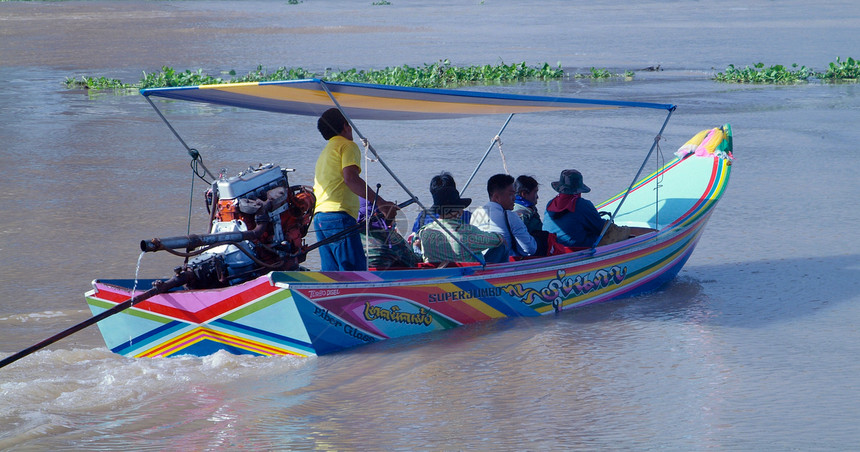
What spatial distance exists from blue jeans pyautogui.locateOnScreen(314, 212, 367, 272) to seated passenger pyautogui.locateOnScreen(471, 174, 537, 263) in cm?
95

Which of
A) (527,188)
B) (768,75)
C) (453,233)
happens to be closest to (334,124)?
(453,233)

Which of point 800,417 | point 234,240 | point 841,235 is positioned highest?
point 234,240

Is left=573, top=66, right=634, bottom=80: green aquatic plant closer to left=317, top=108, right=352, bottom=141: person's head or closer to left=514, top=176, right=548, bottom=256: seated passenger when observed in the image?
left=514, top=176, right=548, bottom=256: seated passenger

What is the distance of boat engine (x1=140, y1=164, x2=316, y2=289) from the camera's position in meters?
5.54

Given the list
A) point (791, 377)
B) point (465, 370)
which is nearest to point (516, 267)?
point (465, 370)

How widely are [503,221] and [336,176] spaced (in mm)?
1299

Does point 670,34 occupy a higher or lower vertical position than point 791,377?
higher

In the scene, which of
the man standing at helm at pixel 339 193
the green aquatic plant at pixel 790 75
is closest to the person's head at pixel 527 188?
the man standing at helm at pixel 339 193

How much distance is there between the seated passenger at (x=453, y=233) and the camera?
6262mm

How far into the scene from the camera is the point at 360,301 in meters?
5.74

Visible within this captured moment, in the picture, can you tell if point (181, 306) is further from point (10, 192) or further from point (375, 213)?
point (10, 192)

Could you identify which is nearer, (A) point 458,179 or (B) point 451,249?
(B) point 451,249

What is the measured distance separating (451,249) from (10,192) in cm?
702

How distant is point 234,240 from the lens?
5418 millimetres
